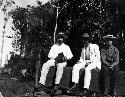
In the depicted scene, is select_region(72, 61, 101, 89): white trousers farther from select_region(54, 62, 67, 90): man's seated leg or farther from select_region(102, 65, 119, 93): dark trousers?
select_region(54, 62, 67, 90): man's seated leg

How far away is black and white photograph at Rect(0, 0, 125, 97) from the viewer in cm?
762

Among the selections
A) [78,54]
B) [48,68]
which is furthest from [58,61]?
[78,54]

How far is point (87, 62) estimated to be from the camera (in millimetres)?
8086

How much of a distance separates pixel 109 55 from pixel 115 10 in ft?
32.8

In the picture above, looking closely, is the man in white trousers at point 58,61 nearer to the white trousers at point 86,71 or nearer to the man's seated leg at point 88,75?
the white trousers at point 86,71

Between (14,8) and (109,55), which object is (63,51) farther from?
(14,8)

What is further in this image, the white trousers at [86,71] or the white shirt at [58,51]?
the white shirt at [58,51]

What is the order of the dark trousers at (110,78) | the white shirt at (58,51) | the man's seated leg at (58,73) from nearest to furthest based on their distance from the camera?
the dark trousers at (110,78) < the man's seated leg at (58,73) < the white shirt at (58,51)

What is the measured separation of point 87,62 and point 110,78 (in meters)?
0.93

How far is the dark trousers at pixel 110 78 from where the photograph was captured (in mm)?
7391

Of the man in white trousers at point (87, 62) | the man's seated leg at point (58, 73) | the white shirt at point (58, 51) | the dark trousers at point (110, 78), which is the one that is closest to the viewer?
the dark trousers at point (110, 78)

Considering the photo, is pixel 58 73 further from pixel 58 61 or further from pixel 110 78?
pixel 110 78

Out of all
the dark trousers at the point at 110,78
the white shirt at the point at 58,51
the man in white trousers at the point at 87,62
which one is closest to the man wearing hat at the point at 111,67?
the dark trousers at the point at 110,78

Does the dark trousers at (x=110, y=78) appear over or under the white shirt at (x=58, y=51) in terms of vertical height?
under
